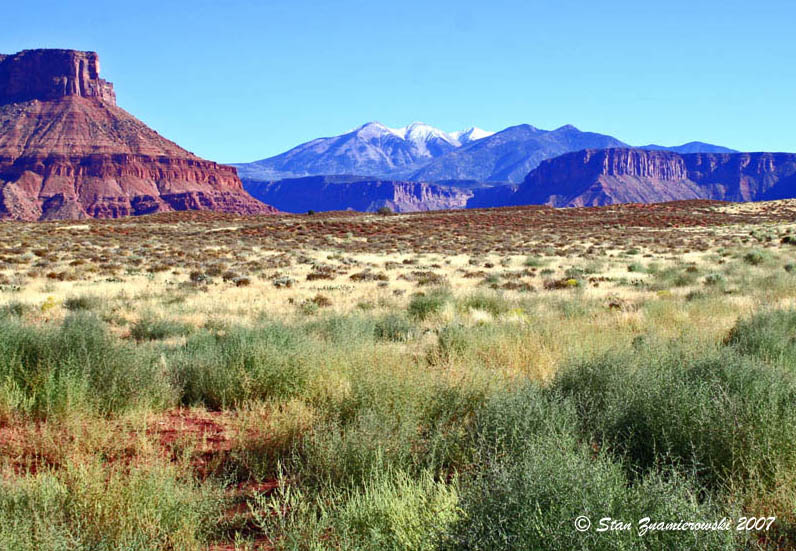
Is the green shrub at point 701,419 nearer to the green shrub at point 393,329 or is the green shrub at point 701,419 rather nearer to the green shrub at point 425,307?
the green shrub at point 393,329

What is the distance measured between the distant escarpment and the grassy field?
491ft

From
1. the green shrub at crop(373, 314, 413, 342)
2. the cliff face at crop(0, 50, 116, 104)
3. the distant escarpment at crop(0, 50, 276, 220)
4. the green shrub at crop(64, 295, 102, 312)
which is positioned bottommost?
the green shrub at crop(373, 314, 413, 342)

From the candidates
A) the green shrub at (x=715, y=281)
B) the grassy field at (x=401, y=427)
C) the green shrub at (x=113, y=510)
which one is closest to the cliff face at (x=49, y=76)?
the grassy field at (x=401, y=427)

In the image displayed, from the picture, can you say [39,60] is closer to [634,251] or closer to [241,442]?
[634,251]

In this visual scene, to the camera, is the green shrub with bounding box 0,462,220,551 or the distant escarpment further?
the distant escarpment

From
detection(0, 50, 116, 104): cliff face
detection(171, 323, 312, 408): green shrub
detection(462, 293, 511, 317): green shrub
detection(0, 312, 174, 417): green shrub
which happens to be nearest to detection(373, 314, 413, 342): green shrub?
detection(462, 293, 511, 317): green shrub

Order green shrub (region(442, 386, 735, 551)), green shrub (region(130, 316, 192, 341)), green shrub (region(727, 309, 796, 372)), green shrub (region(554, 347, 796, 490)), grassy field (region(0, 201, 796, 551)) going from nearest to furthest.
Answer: green shrub (region(442, 386, 735, 551))
grassy field (region(0, 201, 796, 551))
green shrub (region(554, 347, 796, 490))
green shrub (region(727, 309, 796, 372))
green shrub (region(130, 316, 192, 341))

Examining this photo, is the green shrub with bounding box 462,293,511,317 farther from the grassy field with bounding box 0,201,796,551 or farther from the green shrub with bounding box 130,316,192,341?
the green shrub with bounding box 130,316,192,341

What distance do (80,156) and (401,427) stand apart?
173 meters

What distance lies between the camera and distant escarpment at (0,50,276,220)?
466 feet

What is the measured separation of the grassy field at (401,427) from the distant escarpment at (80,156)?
150 m

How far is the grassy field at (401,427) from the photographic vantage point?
2.78 metres

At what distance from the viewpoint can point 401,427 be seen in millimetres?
3992

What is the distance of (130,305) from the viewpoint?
481 inches
